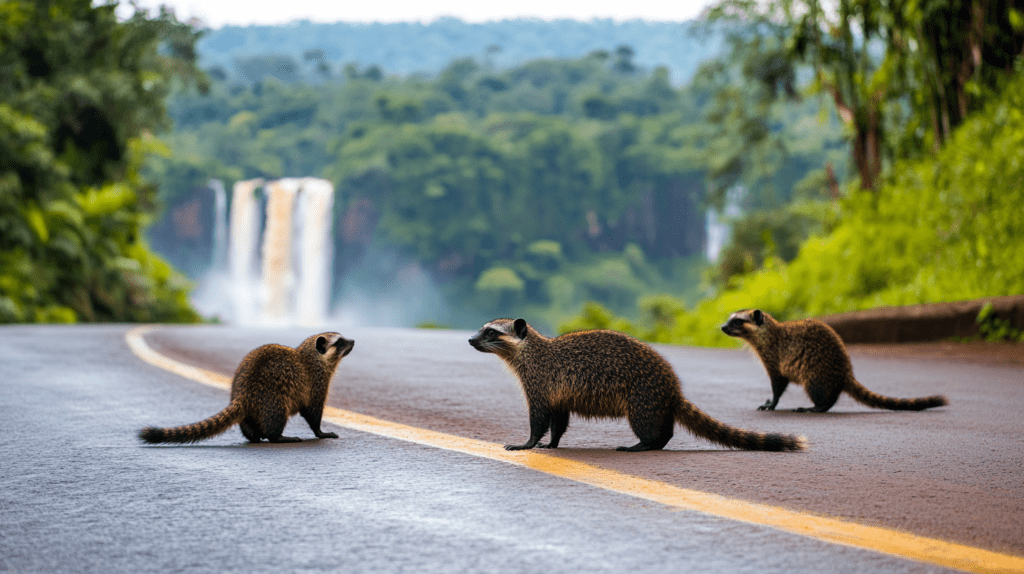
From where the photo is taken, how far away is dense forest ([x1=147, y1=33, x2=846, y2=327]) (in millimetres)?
79625

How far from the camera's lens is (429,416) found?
19.7ft

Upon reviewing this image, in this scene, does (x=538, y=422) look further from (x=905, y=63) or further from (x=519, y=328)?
(x=905, y=63)

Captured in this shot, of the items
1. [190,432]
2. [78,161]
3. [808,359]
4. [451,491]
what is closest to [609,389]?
[451,491]

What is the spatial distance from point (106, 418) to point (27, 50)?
2778 centimetres

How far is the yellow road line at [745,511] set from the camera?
288cm

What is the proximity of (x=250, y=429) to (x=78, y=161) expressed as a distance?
28134 millimetres

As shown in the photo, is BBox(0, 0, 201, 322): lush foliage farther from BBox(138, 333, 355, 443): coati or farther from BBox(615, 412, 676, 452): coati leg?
BBox(615, 412, 676, 452): coati leg

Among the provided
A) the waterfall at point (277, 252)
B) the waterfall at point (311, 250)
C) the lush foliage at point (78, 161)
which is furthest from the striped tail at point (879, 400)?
Result: the waterfall at point (311, 250)

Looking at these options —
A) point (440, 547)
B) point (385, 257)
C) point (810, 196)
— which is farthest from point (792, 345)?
point (385, 257)

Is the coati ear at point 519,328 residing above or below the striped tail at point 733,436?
above

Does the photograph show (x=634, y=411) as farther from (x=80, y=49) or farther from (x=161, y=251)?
(x=161, y=251)

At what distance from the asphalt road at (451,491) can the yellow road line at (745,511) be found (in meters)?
0.08

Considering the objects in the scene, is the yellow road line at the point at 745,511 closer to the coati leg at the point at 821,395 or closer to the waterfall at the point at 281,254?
the coati leg at the point at 821,395

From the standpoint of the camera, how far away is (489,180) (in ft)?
271
